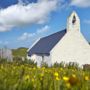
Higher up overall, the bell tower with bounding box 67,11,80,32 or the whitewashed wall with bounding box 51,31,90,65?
the bell tower with bounding box 67,11,80,32

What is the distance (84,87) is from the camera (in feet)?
11.6

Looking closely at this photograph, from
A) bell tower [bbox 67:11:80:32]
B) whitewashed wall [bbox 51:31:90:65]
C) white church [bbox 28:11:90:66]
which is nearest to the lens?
white church [bbox 28:11:90:66]

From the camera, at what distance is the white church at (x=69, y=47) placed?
40.3 meters

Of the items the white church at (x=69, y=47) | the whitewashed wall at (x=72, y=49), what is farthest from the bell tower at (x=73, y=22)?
the whitewashed wall at (x=72, y=49)

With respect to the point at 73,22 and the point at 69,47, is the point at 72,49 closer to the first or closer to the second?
the point at 69,47

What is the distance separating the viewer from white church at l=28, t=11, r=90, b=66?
4034cm

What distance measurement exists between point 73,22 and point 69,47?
3.61 m

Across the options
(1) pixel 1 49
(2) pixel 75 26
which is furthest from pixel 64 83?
(2) pixel 75 26

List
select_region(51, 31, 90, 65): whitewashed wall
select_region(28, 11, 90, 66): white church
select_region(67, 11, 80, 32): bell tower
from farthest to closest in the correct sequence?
select_region(67, 11, 80, 32): bell tower, select_region(51, 31, 90, 65): whitewashed wall, select_region(28, 11, 90, 66): white church

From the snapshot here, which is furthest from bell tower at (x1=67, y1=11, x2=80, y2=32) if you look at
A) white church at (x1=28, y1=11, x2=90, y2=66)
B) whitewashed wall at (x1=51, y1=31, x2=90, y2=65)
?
whitewashed wall at (x1=51, y1=31, x2=90, y2=65)

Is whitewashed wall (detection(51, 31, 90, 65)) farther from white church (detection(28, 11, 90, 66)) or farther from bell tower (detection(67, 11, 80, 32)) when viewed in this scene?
bell tower (detection(67, 11, 80, 32))

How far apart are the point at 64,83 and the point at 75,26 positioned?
38886 mm

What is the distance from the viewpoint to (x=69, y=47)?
138 feet

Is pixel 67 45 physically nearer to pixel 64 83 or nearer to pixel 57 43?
pixel 57 43
